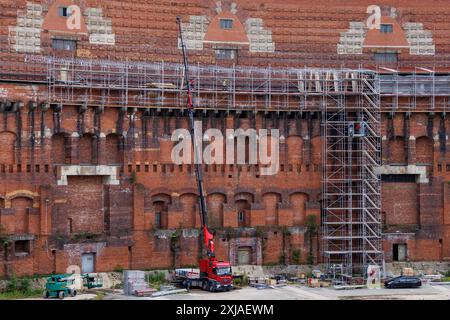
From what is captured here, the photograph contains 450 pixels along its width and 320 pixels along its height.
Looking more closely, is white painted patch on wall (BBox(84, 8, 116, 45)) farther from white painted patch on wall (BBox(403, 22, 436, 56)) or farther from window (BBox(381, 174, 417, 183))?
white painted patch on wall (BBox(403, 22, 436, 56))

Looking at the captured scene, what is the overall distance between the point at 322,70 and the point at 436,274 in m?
15.6

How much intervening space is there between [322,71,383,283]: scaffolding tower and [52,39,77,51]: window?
16.9 meters

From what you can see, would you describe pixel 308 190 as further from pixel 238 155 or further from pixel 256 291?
pixel 256 291

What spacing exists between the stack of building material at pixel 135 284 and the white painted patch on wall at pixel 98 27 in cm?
1623

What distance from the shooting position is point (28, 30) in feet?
217

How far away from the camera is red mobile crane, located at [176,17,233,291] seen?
61656 mm

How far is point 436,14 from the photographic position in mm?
75750

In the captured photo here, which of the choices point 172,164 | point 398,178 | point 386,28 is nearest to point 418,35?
point 386,28

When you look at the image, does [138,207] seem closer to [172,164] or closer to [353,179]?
[172,164]

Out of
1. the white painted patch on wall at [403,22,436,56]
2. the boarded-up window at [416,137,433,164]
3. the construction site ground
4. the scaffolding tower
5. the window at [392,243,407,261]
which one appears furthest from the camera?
the white painted patch on wall at [403,22,436,56]

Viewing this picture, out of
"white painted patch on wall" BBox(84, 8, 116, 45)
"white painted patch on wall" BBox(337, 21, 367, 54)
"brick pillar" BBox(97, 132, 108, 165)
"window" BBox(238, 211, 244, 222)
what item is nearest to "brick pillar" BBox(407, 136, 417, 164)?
"white painted patch on wall" BBox(337, 21, 367, 54)

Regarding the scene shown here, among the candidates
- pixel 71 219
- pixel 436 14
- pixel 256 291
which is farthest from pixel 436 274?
pixel 71 219

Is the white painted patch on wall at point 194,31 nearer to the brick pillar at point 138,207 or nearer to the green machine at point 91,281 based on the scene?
the brick pillar at point 138,207

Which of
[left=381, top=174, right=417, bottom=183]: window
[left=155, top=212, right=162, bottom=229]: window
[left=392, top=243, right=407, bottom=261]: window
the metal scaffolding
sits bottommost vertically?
[left=392, top=243, right=407, bottom=261]: window
